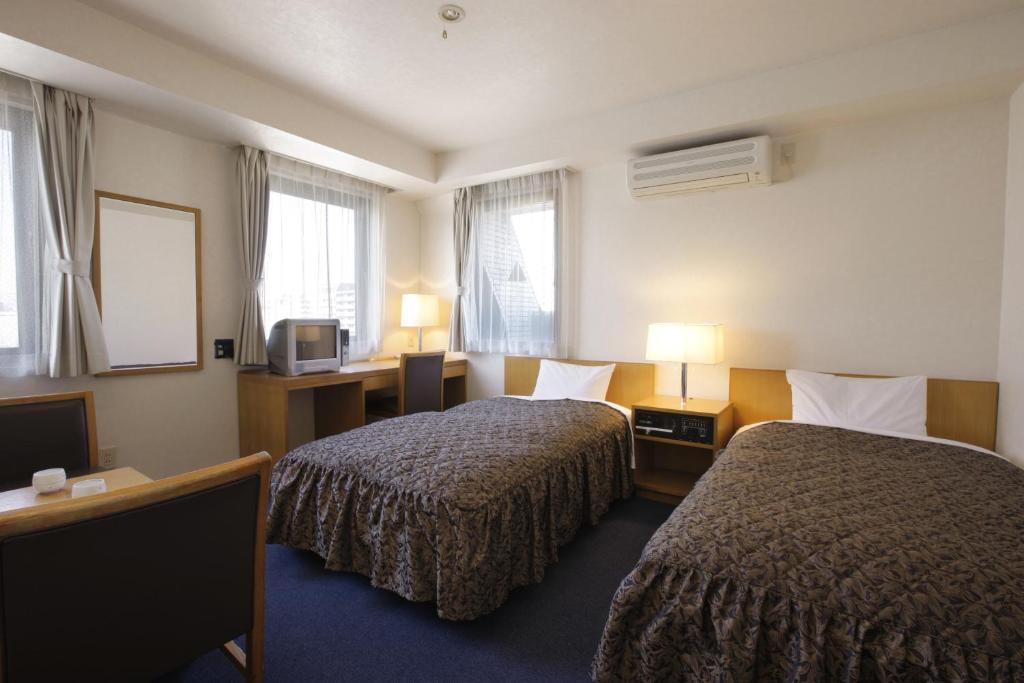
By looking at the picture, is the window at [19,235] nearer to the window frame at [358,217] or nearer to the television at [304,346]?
the television at [304,346]

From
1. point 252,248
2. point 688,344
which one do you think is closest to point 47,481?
point 252,248

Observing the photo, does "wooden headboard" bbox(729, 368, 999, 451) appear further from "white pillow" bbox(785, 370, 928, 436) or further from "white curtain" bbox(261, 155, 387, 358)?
"white curtain" bbox(261, 155, 387, 358)

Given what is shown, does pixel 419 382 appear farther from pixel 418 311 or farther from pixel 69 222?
pixel 69 222

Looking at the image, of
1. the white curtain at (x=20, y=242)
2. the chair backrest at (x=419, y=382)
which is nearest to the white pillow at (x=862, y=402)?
the chair backrest at (x=419, y=382)

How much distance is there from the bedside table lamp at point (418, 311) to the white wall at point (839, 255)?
1623 millimetres

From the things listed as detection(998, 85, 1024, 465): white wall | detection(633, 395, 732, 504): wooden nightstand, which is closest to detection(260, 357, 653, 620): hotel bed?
detection(633, 395, 732, 504): wooden nightstand

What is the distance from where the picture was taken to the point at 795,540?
4.43ft

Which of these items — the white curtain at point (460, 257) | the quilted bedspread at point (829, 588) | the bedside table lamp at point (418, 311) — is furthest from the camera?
the bedside table lamp at point (418, 311)

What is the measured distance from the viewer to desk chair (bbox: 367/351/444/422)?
11.5ft

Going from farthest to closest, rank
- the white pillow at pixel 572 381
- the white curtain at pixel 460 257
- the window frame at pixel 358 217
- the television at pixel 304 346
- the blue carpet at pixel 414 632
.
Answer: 1. the white curtain at pixel 460 257
2. the window frame at pixel 358 217
3. the white pillow at pixel 572 381
4. the television at pixel 304 346
5. the blue carpet at pixel 414 632

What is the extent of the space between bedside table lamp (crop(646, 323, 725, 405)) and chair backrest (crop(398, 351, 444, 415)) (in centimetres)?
166

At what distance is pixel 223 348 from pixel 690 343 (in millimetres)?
3114

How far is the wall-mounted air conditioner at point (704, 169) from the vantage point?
2828 millimetres

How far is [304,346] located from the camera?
10.9 feet
